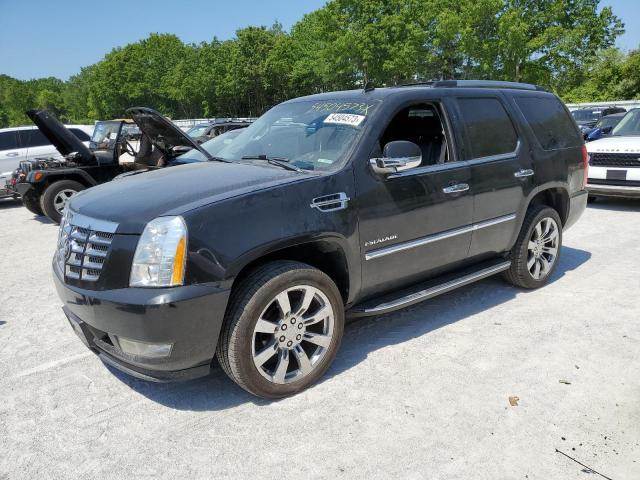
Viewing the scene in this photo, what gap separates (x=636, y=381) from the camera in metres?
3.24

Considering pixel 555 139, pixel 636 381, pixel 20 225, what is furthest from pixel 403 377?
pixel 20 225

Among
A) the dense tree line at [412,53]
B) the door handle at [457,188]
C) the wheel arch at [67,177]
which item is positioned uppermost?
the dense tree line at [412,53]

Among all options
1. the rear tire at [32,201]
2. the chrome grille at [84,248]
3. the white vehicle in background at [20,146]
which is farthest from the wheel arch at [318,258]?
the white vehicle in background at [20,146]

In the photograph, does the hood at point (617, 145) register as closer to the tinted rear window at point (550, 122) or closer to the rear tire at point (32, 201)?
the tinted rear window at point (550, 122)

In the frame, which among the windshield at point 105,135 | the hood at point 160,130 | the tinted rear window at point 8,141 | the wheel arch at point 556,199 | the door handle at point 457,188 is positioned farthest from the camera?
the tinted rear window at point 8,141

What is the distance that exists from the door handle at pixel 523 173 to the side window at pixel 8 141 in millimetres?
12080

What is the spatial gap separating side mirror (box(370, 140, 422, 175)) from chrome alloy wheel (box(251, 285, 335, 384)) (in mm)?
955

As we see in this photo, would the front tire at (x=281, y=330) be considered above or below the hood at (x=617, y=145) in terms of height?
below

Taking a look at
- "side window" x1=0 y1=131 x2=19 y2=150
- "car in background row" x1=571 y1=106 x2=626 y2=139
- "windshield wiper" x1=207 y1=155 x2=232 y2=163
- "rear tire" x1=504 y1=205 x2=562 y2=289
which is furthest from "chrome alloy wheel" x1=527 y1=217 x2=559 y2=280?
"car in background row" x1=571 y1=106 x2=626 y2=139

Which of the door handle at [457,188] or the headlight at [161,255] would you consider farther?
the door handle at [457,188]

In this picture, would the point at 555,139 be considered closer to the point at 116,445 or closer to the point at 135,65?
the point at 116,445

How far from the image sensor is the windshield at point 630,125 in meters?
9.25

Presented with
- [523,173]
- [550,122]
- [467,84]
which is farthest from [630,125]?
[467,84]

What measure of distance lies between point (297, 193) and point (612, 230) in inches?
240
